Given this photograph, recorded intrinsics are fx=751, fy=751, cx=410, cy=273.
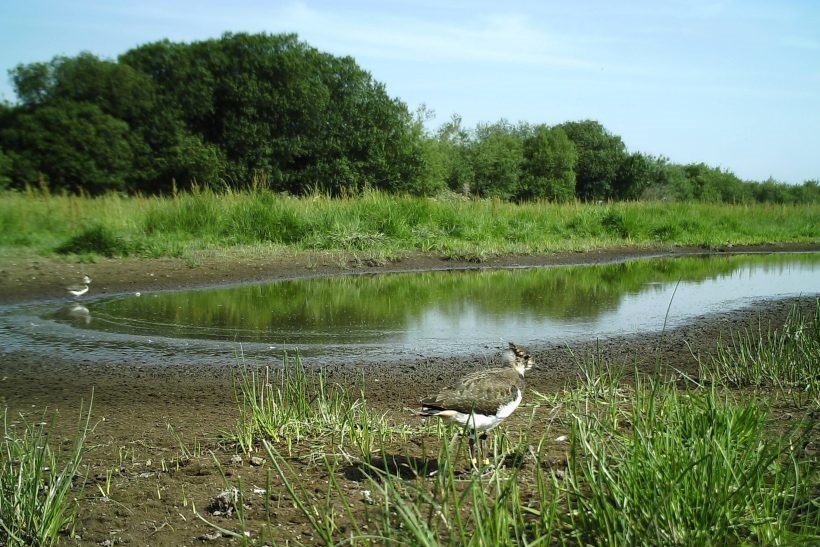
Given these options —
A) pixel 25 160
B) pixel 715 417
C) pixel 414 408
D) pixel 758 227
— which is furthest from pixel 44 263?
pixel 758 227

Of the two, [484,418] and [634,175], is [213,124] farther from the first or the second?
[484,418]

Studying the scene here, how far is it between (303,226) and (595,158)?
2055 inches

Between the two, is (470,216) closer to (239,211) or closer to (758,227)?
(239,211)

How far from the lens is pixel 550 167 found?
65500mm

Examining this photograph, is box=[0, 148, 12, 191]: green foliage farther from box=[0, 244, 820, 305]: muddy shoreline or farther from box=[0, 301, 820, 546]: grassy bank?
box=[0, 301, 820, 546]: grassy bank

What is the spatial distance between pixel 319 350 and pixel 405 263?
10.0 m

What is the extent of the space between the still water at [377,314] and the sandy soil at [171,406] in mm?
715

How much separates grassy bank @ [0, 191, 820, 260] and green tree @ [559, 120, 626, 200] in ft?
133

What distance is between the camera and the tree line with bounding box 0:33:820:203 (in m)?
38.7

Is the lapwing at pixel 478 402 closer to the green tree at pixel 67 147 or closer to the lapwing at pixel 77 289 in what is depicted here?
the lapwing at pixel 77 289

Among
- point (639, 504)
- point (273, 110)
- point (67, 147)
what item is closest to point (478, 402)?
point (639, 504)

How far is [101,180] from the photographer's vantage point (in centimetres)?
3953

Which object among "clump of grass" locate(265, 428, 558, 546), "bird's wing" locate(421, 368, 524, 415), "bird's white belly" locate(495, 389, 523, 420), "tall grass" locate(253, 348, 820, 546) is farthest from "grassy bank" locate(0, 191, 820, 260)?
"tall grass" locate(253, 348, 820, 546)

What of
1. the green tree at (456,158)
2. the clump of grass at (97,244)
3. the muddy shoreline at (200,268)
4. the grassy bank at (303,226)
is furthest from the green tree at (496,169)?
the clump of grass at (97,244)
